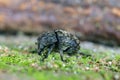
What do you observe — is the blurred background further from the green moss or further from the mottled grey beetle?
the green moss

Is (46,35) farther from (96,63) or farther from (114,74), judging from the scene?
(114,74)

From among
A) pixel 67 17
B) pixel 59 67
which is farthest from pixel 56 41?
pixel 67 17

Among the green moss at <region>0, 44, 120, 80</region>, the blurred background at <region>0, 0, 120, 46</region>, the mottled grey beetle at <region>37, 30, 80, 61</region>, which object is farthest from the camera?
the blurred background at <region>0, 0, 120, 46</region>

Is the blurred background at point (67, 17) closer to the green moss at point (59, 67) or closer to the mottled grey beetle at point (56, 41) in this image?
the mottled grey beetle at point (56, 41)

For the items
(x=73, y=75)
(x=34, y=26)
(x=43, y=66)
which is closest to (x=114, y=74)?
(x=73, y=75)

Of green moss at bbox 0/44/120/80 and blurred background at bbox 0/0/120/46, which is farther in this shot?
blurred background at bbox 0/0/120/46

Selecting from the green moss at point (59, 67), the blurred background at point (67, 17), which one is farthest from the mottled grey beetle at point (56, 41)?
the blurred background at point (67, 17)

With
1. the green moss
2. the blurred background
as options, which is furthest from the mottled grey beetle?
the blurred background

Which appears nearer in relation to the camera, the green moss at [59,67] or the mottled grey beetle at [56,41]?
the green moss at [59,67]
